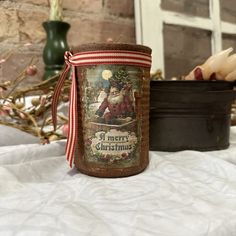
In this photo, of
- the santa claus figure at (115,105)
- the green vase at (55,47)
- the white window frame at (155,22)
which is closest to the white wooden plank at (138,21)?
the white window frame at (155,22)

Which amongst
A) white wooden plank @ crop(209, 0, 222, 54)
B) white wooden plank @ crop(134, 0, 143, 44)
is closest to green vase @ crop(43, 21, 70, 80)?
white wooden plank @ crop(134, 0, 143, 44)

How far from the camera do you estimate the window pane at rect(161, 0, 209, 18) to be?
1007 mm

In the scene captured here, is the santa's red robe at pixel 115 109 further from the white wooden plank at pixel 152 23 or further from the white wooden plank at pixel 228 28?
the white wooden plank at pixel 228 28

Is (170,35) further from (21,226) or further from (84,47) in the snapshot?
(21,226)

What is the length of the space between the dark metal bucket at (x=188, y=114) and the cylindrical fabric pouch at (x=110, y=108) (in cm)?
11

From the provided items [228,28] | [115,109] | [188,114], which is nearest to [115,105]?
[115,109]

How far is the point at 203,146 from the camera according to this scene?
0.50 meters

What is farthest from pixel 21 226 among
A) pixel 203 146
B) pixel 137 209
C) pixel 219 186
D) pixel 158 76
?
pixel 158 76

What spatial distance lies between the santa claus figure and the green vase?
414 millimetres

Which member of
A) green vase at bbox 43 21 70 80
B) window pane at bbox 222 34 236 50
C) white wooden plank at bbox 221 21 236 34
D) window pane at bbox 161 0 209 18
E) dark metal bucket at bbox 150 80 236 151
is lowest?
dark metal bucket at bbox 150 80 236 151

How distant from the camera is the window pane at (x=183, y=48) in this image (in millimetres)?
1035

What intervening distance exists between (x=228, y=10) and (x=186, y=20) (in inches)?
9.3

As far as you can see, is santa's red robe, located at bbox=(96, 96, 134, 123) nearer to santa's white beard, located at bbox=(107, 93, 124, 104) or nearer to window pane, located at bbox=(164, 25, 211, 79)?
santa's white beard, located at bbox=(107, 93, 124, 104)

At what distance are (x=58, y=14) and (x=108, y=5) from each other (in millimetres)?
246
